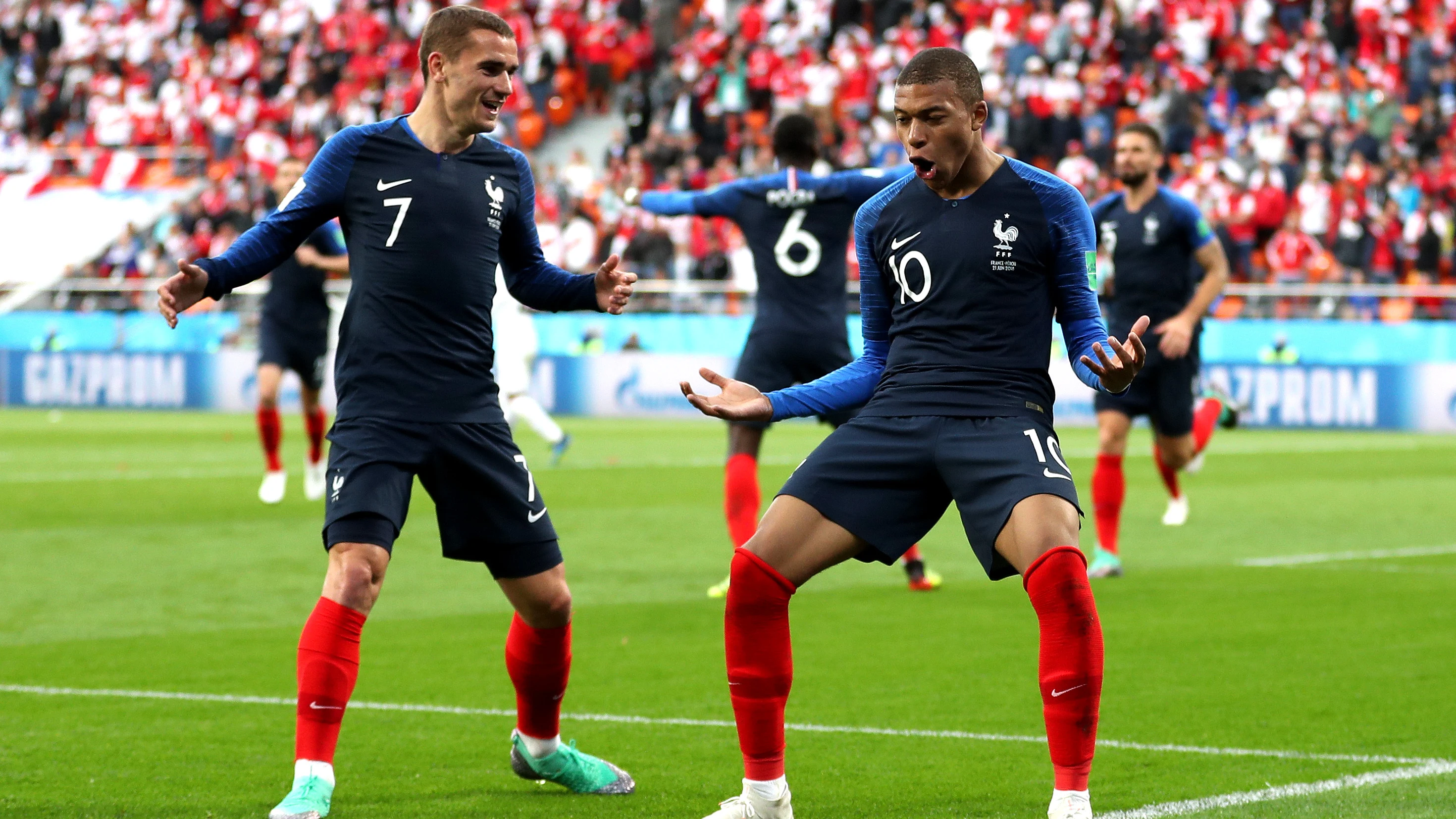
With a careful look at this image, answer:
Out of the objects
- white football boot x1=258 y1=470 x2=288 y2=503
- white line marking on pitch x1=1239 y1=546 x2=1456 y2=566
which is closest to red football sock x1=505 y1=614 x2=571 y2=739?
white line marking on pitch x1=1239 y1=546 x2=1456 y2=566

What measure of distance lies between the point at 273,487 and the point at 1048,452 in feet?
36.0

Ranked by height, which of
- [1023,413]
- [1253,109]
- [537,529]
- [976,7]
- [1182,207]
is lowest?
[537,529]

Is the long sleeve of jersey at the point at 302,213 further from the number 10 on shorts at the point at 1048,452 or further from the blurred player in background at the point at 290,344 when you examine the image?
the blurred player in background at the point at 290,344

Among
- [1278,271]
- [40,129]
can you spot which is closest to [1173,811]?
[1278,271]

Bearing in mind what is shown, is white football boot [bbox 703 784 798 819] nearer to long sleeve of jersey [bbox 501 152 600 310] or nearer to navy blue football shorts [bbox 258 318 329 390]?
long sleeve of jersey [bbox 501 152 600 310]

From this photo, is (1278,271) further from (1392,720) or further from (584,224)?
(1392,720)

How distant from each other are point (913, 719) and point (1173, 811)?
1612 mm

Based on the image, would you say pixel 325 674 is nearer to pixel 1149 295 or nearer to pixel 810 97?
pixel 1149 295

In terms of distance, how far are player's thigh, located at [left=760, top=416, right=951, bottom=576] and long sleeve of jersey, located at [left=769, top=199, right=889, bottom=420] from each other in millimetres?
177

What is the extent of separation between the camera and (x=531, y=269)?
586cm

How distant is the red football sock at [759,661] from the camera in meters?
4.95

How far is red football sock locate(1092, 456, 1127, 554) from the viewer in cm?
1093

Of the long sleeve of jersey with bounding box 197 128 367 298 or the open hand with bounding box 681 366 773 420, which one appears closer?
the open hand with bounding box 681 366 773 420

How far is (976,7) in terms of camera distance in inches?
1264
